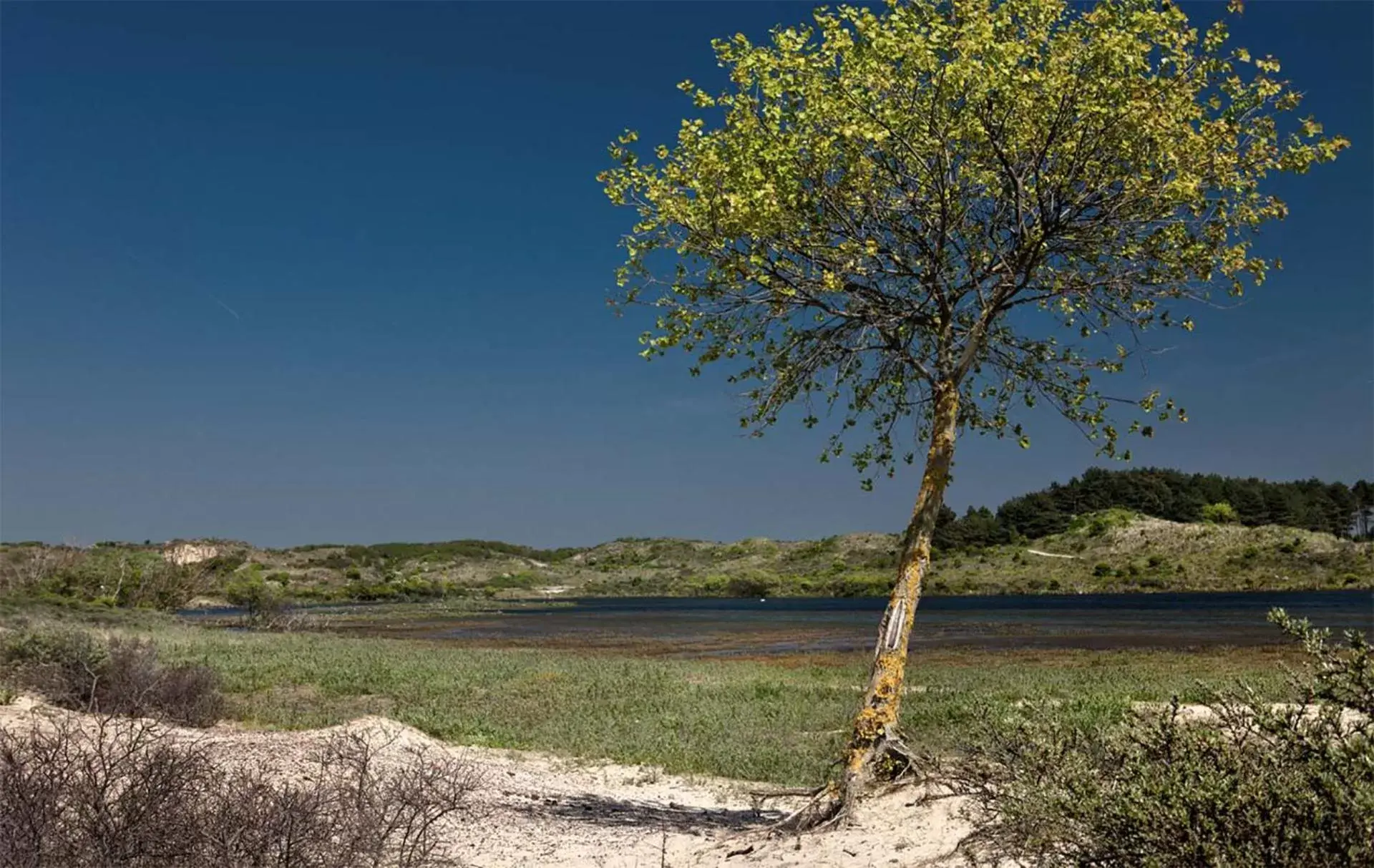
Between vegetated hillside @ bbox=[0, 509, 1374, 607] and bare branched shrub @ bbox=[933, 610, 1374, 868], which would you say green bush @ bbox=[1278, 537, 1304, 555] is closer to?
vegetated hillside @ bbox=[0, 509, 1374, 607]

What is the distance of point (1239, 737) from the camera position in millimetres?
6398

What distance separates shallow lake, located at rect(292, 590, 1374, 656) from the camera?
4791 cm

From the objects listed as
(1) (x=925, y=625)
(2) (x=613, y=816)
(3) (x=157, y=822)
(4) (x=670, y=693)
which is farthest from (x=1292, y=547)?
(3) (x=157, y=822)

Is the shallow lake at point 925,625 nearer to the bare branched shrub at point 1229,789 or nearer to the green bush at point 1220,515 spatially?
the bare branched shrub at point 1229,789

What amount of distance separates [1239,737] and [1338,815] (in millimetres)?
1426

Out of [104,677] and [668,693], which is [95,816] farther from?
[668,693]

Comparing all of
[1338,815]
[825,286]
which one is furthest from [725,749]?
[1338,815]

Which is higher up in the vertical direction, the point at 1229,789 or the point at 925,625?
the point at 1229,789

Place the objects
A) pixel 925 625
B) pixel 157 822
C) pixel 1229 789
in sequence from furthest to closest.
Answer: pixel 925 625, pixel 157 822, pixel 1229 789

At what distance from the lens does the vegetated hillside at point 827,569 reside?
89.9 metres

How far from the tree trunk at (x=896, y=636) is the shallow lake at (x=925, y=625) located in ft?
112

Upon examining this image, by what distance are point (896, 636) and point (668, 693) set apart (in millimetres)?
15032

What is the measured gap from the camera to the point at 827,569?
175 metres

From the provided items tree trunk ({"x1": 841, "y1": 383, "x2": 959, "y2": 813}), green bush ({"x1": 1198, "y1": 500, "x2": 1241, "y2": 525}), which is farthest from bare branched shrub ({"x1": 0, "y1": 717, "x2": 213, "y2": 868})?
green bush ({"x1": 1198, "y1": 500, "x2": 1241, "y2": 525})
